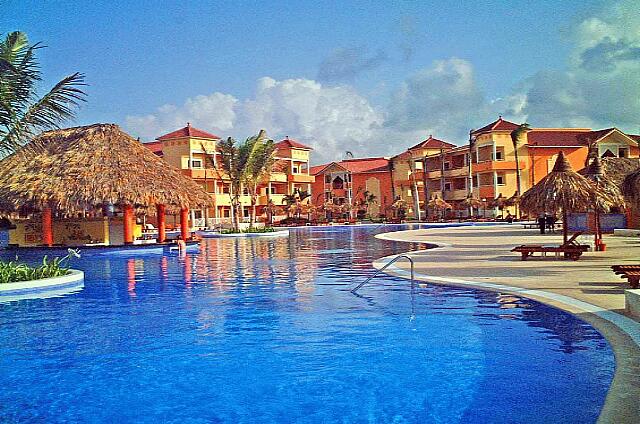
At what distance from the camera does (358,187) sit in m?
65.1

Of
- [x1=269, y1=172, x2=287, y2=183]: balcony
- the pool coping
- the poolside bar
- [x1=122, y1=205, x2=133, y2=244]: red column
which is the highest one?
[x1=269, y1=172, x2=287, y2=183]: balcony

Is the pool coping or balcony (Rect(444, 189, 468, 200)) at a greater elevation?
balcony (Rect(444, 189, 468, 200))

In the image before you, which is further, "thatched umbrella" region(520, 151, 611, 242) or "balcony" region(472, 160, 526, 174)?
"balcony" region(472, 160, 526, 174)

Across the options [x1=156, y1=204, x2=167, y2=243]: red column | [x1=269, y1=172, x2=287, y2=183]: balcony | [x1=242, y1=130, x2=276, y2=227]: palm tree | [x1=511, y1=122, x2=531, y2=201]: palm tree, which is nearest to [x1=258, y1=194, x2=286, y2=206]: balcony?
[x1=269, y1=172, x2=287, y2=183]: balcony

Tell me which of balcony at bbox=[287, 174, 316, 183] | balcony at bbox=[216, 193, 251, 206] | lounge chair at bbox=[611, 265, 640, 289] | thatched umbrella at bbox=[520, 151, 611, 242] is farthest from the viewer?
balcony at bbox=[287, 174, 316, 183]

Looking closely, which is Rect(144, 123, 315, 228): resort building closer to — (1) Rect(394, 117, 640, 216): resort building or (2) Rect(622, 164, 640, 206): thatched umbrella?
(1) Rect(394, 117, 640, 216): resort building

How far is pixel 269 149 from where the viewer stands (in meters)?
41.1

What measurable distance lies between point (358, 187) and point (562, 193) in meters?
48.5

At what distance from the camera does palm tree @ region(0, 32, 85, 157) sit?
43.0 ft

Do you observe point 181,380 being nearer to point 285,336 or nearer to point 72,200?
point 285,336

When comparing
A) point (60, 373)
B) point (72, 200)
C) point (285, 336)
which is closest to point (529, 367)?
point (285, 336)

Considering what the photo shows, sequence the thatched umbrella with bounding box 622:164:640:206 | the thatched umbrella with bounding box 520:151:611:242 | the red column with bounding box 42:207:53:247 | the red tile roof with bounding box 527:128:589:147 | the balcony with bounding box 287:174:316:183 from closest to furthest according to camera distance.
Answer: the thatched umbrella with bounding box 622:164:640:206 < the thatched umbrella with bounding box 520:151:611:242 < the red column with bounding box 42:207:53:247 < the red tile roof with bounding box 527:128:589:147 < the balcony with bounding box 287:174:316:183

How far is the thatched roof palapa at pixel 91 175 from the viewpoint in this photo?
2372 centimetres

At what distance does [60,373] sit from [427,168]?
56.8 meters
